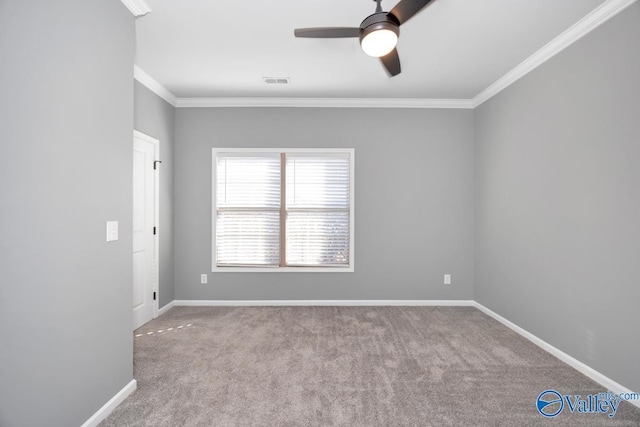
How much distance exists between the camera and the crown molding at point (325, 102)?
4.46 metres

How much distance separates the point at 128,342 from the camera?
237 cm

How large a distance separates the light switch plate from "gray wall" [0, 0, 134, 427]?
0.03 metres

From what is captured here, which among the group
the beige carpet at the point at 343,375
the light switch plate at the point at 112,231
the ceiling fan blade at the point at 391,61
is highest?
the ceiling fan blade at the point at 391,61

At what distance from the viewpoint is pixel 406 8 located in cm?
185

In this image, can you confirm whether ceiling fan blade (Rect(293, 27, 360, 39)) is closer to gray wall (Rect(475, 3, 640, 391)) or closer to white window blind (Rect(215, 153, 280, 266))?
gray wall (Rect(475, 3, 640, 391))

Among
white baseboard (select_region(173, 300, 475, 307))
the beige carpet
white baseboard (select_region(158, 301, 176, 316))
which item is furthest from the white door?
white baseboard (select_region(173, 300, 475, 307))

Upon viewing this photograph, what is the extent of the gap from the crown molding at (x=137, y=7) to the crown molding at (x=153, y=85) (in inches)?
37.5

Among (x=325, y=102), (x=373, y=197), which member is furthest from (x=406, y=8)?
(x=373, y=197)

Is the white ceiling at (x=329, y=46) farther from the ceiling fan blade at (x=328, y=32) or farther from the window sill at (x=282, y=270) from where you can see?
the window sill at (x=282, y=270)

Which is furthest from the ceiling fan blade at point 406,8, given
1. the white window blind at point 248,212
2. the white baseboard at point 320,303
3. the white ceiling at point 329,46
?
the white baseboard at point 320,303

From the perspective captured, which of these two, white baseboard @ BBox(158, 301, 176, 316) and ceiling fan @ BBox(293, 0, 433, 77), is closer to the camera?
ceiling fan @ BBox(293, 0, 433, 77)

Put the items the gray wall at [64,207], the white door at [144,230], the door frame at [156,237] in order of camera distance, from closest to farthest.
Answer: the gray wall at [64,207] → the white door at [144,230] → the door frame at [156,237]

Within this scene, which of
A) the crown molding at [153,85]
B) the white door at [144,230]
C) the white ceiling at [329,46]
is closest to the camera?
Result: the white ceiling at [329,46]

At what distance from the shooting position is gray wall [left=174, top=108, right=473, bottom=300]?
178 inches
